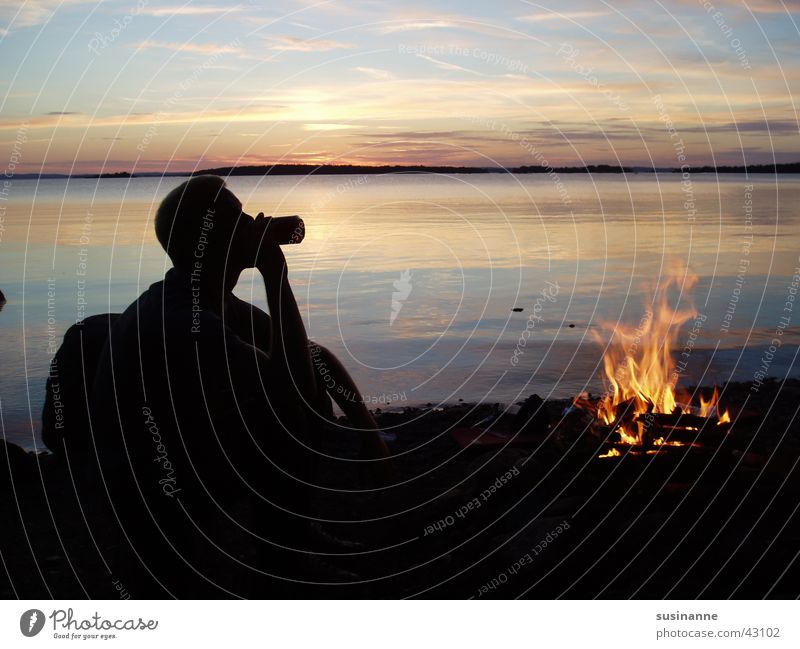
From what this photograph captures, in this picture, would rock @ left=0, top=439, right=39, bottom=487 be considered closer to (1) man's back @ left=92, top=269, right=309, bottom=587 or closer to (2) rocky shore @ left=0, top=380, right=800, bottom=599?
(2) rocky shore @ left=0, top=380, right=800, bottom=599

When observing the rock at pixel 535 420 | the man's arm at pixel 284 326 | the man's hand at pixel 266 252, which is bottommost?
the rock at pixel 535 420

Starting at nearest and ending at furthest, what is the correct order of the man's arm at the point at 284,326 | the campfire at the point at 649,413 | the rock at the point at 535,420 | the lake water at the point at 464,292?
the man's arm at the point at 284,326 < the campfire at the point at 649,413 < the rock at the point at 535,420 < the lake water at the point at 464,292

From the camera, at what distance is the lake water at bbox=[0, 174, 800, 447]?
482 inches

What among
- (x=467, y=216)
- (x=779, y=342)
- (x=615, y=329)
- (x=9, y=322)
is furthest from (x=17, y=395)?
(x=467, y=216)

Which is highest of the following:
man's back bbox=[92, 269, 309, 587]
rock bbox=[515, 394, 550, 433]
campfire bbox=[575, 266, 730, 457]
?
man's back bbox=[92, 269, 309, 587]

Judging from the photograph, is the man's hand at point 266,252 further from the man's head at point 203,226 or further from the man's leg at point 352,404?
the man's leg at point 352,404

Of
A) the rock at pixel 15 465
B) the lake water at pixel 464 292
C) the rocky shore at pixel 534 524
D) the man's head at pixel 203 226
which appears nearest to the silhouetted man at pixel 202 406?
the man's head at pixel 203 226

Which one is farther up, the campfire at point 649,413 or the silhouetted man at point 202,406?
the silhouetted man at point 202,406

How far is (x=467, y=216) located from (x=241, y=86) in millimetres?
29652

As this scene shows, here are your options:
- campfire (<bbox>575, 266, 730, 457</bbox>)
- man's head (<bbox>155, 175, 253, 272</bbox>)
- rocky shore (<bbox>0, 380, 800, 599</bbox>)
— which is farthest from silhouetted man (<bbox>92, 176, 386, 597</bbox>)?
campfire (<bbox>575, 266, 730, 457</bbox>)

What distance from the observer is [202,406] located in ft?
19.5

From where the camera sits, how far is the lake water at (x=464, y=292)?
12.2 metres

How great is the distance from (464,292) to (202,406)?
1279 cm

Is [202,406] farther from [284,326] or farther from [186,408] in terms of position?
[284,326]
